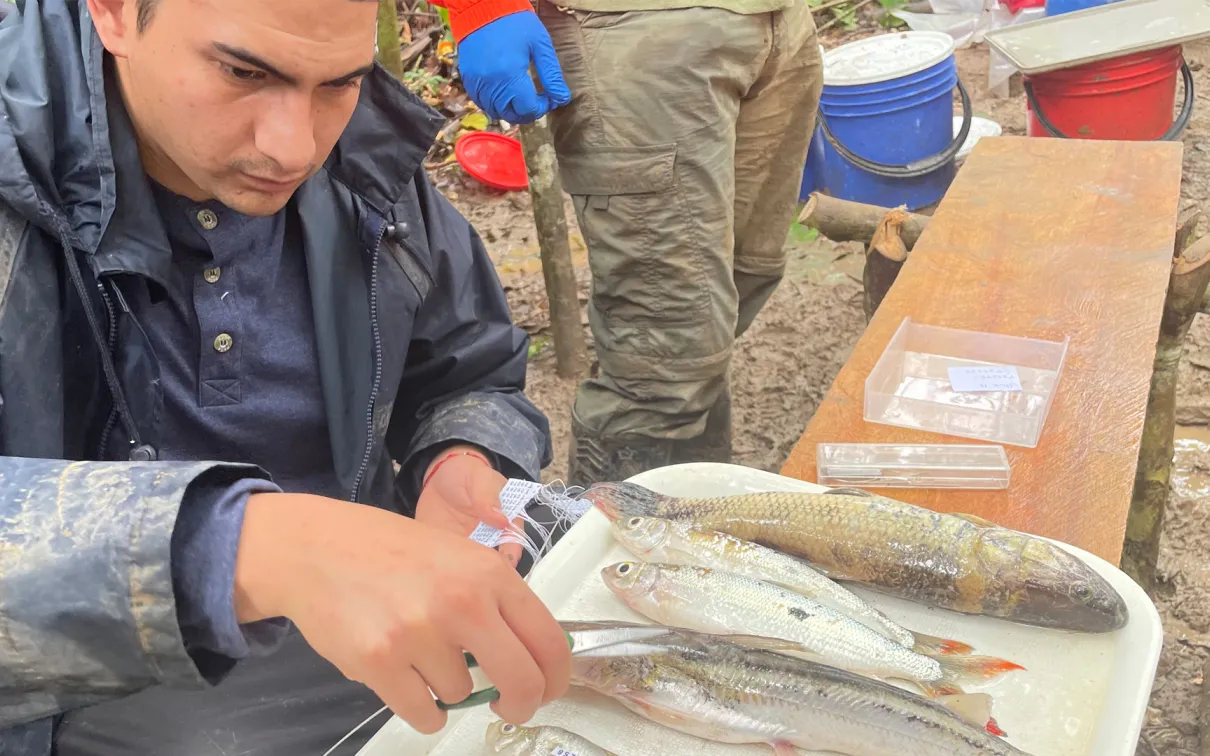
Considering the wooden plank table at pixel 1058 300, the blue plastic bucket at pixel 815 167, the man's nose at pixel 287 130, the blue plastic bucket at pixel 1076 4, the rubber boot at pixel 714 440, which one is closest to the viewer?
the man's nose at pixel 287 130

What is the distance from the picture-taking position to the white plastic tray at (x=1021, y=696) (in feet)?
4.26

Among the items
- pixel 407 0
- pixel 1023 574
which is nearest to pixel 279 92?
pixel 1023 574

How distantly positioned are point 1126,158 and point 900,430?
6.43ft

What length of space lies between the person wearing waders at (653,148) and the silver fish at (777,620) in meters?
1.62

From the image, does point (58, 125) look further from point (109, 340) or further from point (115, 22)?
point (109, 340)

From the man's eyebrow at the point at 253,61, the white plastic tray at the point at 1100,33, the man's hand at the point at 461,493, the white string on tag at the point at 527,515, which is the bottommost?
the man's hand at the point at 461,493

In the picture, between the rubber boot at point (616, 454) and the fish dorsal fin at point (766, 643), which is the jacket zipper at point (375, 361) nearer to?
the fish dorsal fin at point (766, 643)

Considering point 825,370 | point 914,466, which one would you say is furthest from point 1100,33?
point 914,466

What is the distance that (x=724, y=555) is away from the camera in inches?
63.6

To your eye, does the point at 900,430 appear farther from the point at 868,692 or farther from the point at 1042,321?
the point at 868,692

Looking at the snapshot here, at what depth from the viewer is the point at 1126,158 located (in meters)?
3.38

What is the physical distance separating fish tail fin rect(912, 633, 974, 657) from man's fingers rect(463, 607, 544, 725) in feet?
2.13

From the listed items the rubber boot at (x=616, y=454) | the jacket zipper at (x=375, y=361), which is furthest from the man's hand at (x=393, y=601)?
the rubber boot at (x=616, y=454)

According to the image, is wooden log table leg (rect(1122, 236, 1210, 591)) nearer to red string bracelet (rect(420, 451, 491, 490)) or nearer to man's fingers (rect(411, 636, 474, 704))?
red string bracelet (rect(420, 451, 491, 490))
